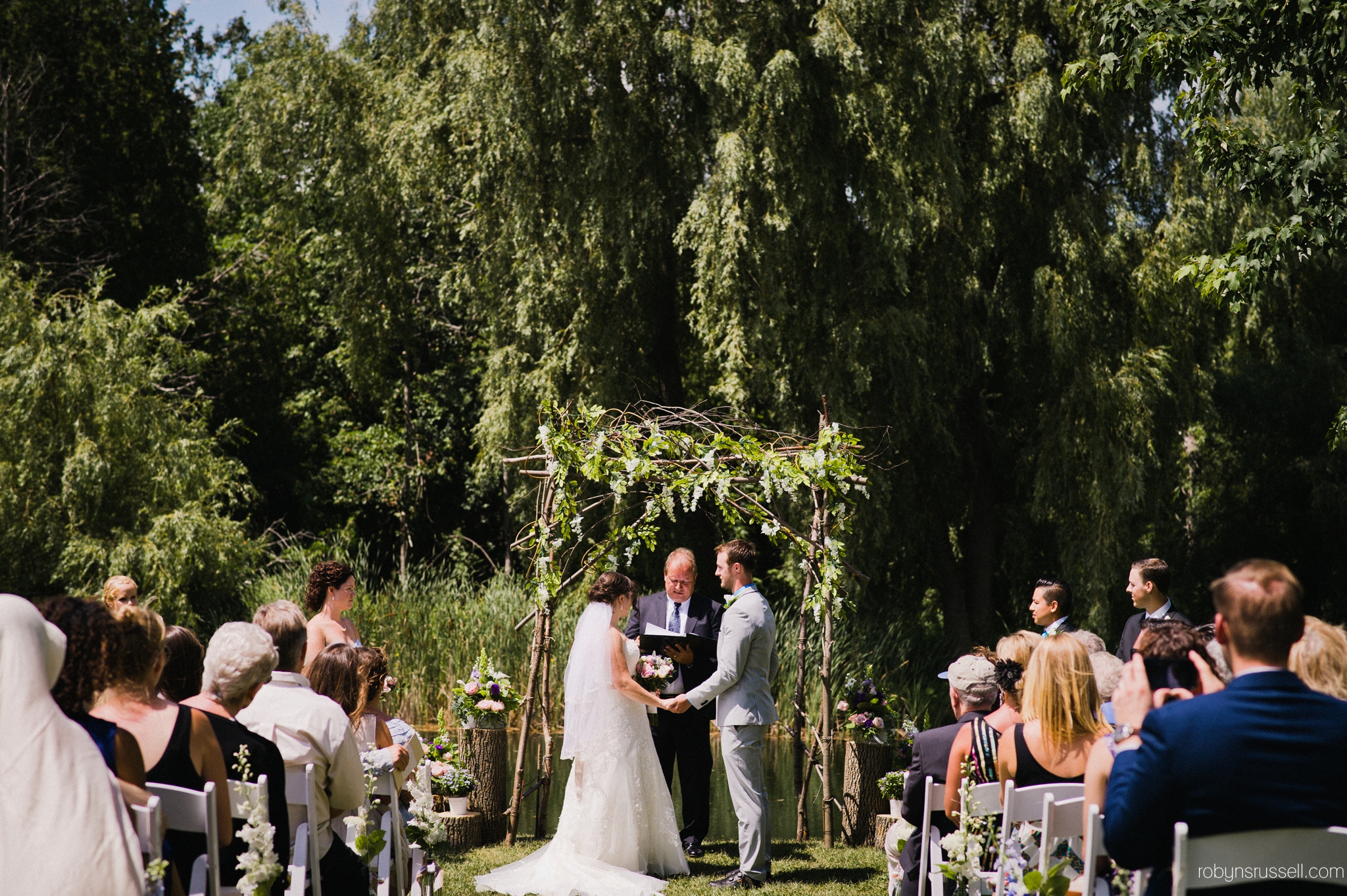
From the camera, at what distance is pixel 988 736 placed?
3844mm

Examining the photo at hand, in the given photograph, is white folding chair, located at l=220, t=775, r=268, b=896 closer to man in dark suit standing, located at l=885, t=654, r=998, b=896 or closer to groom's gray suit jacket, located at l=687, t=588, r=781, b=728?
man in dark suit standing, located at l=885, t=654, r=998, b=896

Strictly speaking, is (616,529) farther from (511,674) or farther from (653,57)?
(653,57)

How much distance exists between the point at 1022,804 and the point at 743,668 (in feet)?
8.01

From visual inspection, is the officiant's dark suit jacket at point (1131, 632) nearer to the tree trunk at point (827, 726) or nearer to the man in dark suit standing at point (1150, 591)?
the man in dark suit standing at point (1150, 591)

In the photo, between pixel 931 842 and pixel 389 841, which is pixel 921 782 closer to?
pixel 931 842

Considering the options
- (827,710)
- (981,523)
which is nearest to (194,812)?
(827,710)

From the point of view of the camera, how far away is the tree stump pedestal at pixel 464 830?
21.0 ft

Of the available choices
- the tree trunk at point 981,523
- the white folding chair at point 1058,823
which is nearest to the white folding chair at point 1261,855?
the white folding chair at point 1058,823

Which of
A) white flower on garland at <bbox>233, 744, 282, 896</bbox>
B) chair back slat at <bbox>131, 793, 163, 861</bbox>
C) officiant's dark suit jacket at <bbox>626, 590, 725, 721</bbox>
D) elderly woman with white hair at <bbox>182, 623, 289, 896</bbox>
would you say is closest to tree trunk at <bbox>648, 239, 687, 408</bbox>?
officiant's dark suit jacket at <bbox>626, 590, 725, 721</bbox>

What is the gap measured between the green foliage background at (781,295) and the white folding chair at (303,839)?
6.60m

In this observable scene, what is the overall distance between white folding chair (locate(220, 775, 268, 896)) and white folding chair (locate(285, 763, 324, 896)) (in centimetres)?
7

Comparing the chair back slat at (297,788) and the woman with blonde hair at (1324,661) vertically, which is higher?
the woman with blonde hair at (1324,661)

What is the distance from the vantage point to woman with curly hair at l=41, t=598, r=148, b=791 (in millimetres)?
2762

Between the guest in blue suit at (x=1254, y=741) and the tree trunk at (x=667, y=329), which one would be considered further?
the tree trunk at (x=667, y=329)
